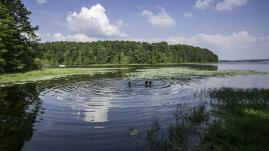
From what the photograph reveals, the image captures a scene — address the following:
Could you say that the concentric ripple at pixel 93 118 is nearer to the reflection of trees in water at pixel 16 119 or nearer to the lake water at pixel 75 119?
the lake water at pixel 75 119

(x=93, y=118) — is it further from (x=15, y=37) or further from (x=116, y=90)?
(x=15, y=37)

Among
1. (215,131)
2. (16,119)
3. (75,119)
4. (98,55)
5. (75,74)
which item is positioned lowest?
(75,119)

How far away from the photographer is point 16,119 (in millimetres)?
16250

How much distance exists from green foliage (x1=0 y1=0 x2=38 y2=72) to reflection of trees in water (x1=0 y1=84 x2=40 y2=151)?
911 inches

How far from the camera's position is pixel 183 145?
37.4ft

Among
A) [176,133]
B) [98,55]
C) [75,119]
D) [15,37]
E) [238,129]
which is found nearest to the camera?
[238,129]

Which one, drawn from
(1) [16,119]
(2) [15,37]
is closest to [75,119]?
(1) [16,119]

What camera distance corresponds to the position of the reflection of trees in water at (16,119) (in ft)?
39.5

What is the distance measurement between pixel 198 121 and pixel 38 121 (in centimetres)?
953

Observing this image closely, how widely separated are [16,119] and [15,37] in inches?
1693

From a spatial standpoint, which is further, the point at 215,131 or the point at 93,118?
the point at 93,118

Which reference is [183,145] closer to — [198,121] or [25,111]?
[198,121]

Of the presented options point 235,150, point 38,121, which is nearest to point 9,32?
point 38,121

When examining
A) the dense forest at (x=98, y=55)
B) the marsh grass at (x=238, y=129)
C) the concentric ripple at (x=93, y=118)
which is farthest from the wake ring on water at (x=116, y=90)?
the dense forest at (x=98, y=55)
